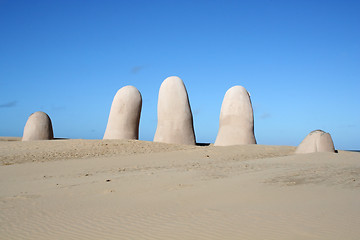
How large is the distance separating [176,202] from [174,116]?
424 inches

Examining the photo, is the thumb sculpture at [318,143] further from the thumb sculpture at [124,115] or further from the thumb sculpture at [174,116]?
the thumb sculpture at [124,115]

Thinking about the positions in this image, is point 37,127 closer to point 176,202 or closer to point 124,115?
point 124,115

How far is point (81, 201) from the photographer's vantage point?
5.89m

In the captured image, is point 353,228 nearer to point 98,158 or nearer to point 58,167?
point 58,167

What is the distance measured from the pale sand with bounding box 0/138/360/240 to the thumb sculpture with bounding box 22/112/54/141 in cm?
756

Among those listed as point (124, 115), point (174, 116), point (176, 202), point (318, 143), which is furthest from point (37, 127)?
point (176, 202)

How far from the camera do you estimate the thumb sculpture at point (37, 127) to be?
1803 cm

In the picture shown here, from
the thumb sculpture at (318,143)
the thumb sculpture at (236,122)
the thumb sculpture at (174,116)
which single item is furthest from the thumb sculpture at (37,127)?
the thumb sculpture at (318,143)

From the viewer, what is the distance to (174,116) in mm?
16234

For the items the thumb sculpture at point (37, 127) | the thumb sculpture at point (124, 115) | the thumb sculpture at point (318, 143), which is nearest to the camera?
the thumb sculpture at point (318, 143)

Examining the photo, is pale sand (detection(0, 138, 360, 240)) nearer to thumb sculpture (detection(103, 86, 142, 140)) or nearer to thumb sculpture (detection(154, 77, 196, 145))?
thumb sculpture (detection(154, 77, 196, 145))

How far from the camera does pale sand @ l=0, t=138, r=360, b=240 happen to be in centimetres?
404

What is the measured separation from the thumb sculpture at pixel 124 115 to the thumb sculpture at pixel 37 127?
3.36m

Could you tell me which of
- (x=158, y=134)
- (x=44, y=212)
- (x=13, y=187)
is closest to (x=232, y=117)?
(x=158, y=134)
